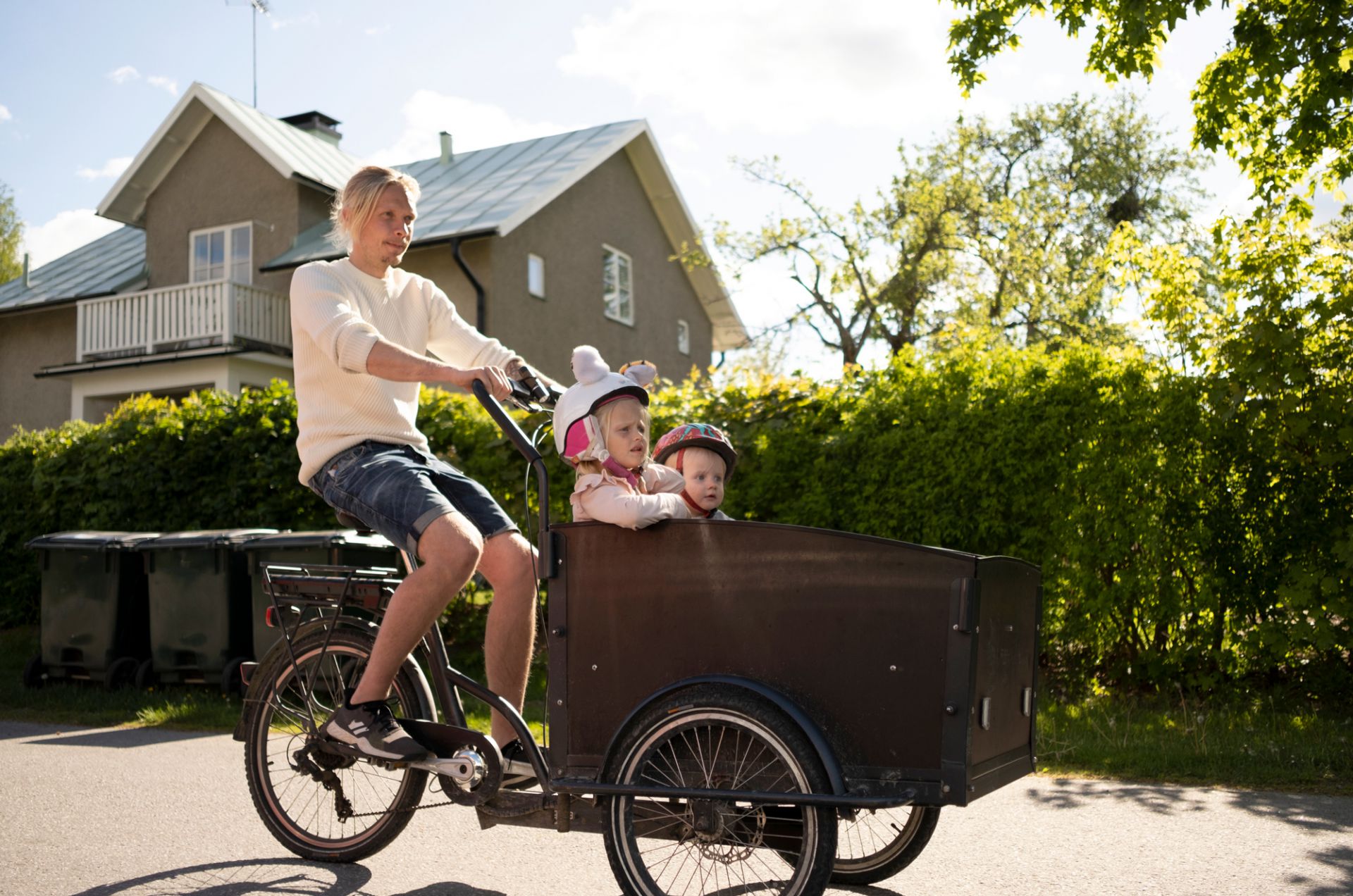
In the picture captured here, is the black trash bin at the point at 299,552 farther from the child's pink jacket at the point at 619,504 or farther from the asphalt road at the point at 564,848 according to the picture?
the child's pink jacket at the point at 619,504

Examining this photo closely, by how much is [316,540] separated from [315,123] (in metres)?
21.3

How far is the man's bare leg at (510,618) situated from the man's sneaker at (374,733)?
27 cm

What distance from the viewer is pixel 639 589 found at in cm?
343

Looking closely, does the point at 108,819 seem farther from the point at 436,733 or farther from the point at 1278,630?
the point at 1278,630

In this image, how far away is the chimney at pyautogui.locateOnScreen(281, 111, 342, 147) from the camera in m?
26.9

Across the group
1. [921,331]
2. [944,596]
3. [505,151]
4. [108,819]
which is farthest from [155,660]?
[921,331]

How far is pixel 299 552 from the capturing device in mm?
8328

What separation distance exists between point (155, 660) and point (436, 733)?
5.54m

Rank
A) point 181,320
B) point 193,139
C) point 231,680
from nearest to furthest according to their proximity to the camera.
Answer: point 231,680
point 181,320
point 193,139

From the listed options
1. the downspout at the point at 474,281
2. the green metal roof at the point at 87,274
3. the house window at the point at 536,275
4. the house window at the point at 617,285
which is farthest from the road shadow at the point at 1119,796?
the green metal roof at the point at 87,274

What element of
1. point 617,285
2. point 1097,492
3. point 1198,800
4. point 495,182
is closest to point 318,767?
point 1198,800

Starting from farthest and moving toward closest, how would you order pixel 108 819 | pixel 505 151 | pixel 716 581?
pixel 505 151
pixel 108 819
pixel 716 581

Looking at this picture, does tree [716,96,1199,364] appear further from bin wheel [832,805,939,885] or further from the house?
bin wheel [832,805,939,885]

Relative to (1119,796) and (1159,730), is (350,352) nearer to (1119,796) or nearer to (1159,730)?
(1119,796)
